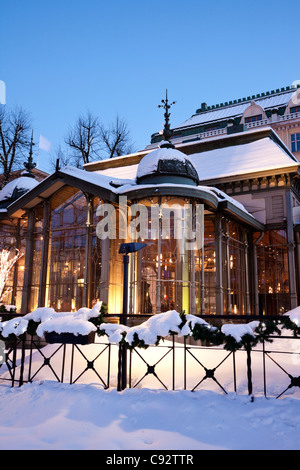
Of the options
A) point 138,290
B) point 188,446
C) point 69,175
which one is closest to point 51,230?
point 69,175

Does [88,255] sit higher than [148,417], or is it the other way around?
[88,255]

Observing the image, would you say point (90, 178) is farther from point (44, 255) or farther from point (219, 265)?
point (219, 265)

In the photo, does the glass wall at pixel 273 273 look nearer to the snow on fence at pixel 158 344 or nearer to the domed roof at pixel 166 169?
the domed roof at pixel 166 169

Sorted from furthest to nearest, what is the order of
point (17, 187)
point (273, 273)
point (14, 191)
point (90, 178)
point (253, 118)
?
point (253, 118)
point (17, 187)
point (14, 191)
point (273, 273)
point (90, 178)

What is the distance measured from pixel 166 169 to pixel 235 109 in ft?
113

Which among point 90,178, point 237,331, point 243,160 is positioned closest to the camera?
point 237,331

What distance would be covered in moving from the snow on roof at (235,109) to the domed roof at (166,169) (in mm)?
30135

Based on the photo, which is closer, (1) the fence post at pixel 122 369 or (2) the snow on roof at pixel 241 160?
(1) the fence post at pixel 122 369

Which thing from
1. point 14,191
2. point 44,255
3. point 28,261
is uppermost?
point 14,191

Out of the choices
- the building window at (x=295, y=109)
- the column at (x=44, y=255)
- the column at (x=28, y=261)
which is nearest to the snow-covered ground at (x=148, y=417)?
the column at (x=44, y=255)

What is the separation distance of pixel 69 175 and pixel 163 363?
800 centimetres

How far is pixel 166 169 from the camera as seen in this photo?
14.0m

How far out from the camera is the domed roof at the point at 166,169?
13.9m

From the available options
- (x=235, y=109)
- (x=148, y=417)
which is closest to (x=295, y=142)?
(x=235, y=109)
